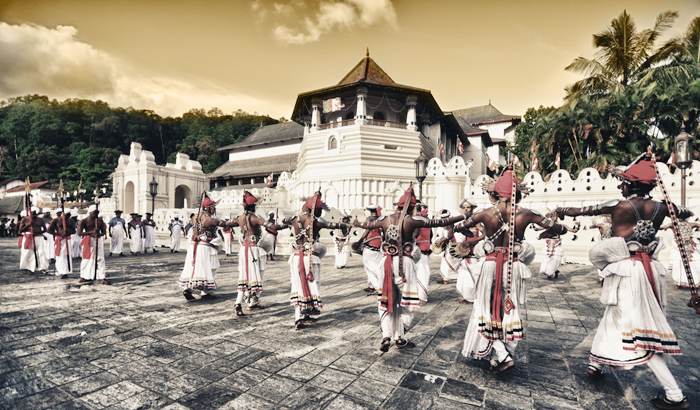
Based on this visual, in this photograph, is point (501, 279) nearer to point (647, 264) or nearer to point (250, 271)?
point (647, 264)

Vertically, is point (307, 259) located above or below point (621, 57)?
below

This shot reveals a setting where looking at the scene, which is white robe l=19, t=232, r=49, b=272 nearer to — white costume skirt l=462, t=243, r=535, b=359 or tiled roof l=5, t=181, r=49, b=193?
white costume skirt l=462, t=243, r=535, b=359

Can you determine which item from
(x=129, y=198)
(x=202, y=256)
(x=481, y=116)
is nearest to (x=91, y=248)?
(x=202, y=256)

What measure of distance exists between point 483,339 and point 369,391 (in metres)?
1.42

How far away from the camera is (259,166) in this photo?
43406mm

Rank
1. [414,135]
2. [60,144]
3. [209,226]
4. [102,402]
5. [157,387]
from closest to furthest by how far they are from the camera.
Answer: [102,402] < [157,387] < [209,226] < [414,135] < [60,144]

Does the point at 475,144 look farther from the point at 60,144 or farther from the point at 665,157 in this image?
the point at 60,144

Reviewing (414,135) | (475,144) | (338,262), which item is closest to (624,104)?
(414,135)

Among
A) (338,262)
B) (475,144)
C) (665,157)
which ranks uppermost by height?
(475,144)

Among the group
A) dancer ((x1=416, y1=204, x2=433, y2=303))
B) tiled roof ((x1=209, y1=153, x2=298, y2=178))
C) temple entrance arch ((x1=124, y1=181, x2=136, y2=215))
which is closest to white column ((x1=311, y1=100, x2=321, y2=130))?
tiled roof ((x1=209, y1=153, x2=298, y2=178))

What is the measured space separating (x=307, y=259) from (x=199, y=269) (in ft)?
9.72

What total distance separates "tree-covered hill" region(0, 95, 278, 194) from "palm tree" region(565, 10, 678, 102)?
50.8 meters

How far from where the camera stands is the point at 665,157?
17094 mm

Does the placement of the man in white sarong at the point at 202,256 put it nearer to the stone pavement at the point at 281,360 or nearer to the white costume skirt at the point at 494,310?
the stone pavement at the point at 281,360
